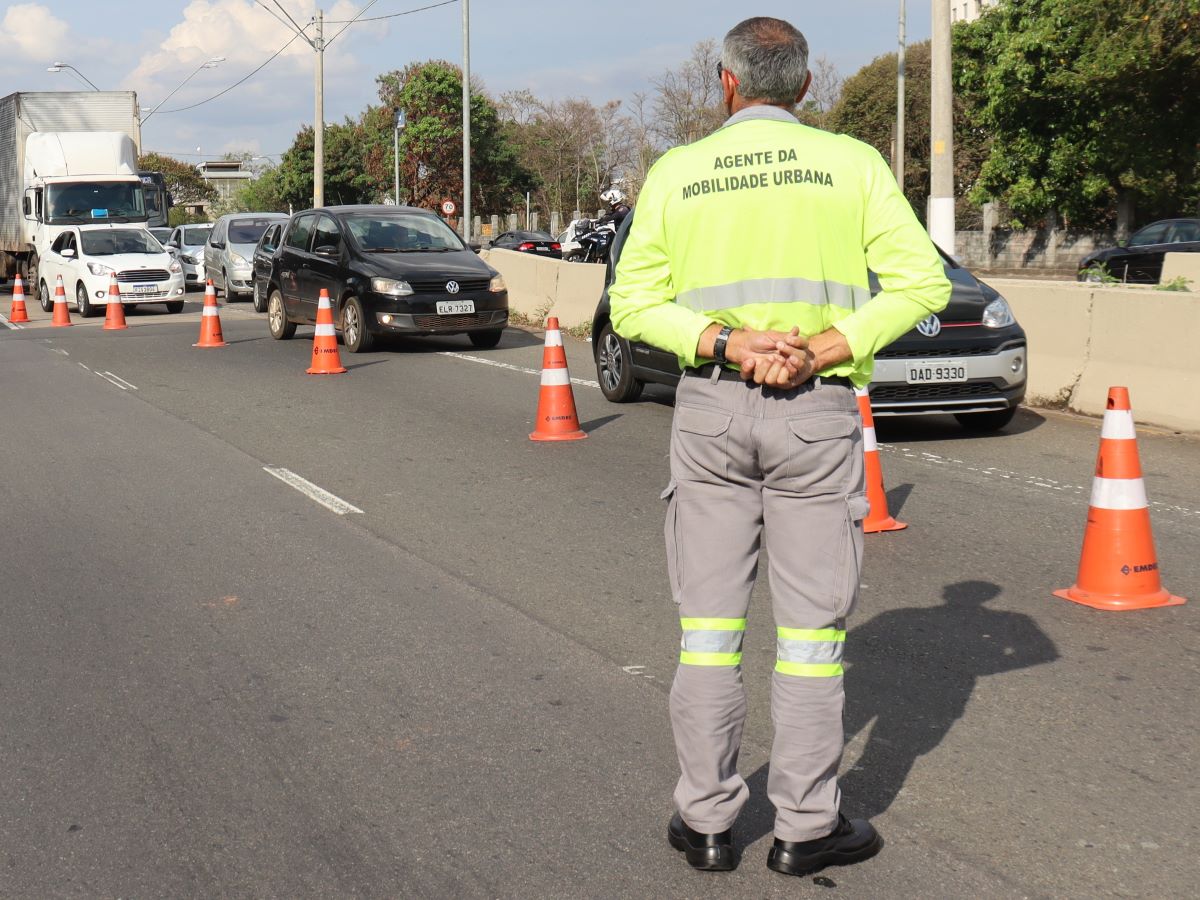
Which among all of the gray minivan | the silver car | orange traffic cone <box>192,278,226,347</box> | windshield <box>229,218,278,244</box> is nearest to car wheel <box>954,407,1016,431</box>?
orange traffic cone <box>192,278,226,347</box>

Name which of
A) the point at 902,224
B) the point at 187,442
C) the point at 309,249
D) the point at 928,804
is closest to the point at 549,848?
the point at 928,804

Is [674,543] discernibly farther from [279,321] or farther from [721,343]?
[279,321]

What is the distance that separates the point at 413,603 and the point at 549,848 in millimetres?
2624

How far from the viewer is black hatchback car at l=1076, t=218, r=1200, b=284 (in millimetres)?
27359

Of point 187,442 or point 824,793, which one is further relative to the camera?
point 187,442

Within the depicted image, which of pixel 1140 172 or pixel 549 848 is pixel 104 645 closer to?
pixel 549 848

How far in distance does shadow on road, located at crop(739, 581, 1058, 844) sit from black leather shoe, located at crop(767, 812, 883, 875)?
0.23m

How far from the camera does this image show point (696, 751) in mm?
3516

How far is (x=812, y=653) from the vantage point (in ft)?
11.3

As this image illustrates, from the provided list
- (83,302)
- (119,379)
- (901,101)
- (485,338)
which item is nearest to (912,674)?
(119,379)

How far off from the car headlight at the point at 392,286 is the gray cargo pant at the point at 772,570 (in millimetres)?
13863

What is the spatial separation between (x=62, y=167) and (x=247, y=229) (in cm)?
451

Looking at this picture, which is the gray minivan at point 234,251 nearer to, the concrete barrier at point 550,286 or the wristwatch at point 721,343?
the concrete barrier at point 550,286

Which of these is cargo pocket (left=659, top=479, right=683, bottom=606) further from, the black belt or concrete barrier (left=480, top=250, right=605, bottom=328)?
concrete barrier (left=480, top=250, right=605, bottom=328)
